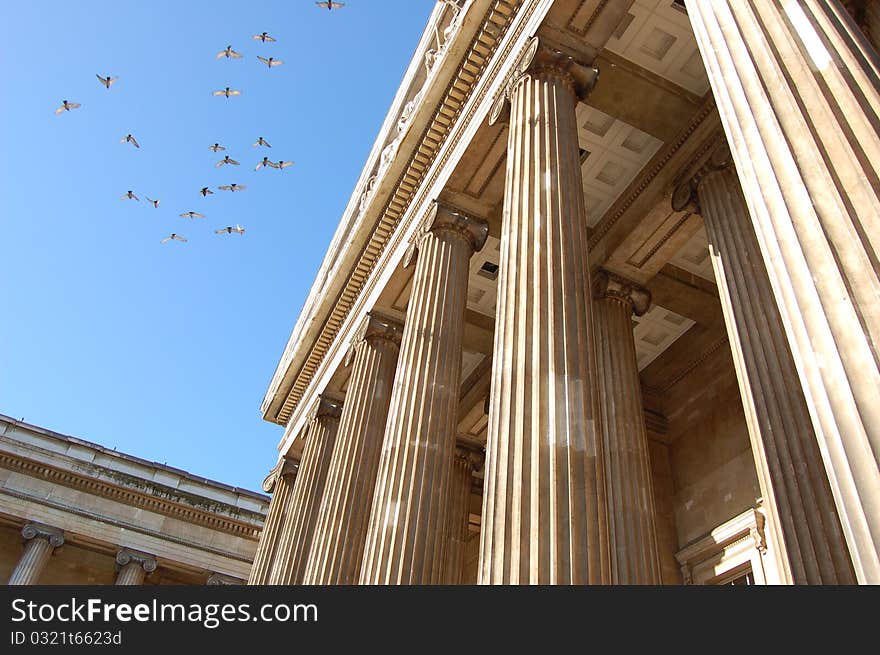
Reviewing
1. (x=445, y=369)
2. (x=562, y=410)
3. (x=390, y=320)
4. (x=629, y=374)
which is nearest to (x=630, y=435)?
(x=629, y=374)

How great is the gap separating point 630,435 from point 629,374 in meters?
1.61

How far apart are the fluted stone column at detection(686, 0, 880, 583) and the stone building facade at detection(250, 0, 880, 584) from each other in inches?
0.9

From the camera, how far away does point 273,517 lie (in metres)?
26.2

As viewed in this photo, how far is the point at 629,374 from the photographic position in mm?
15664

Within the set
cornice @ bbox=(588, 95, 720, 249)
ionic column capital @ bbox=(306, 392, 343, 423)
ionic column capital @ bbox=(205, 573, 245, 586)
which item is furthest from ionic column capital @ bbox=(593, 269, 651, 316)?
ionic column capital @ bbox=(205, 573, 245, 586)

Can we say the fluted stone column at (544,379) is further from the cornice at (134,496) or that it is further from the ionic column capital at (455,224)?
the cornice at (134,496)

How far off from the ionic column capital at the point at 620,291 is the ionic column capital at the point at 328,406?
415 inches

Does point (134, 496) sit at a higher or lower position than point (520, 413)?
higher

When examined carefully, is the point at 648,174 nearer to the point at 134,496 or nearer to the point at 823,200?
the point at 823,200

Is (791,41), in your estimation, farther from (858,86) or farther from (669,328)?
(669,328)

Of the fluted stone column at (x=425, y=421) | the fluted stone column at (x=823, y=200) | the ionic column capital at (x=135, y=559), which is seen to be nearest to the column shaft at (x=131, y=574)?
the ionic column capital at (x=135, y=559)

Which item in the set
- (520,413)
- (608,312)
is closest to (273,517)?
(608,312)

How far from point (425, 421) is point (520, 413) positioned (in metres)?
4.91

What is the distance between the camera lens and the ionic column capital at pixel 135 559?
34116mm
